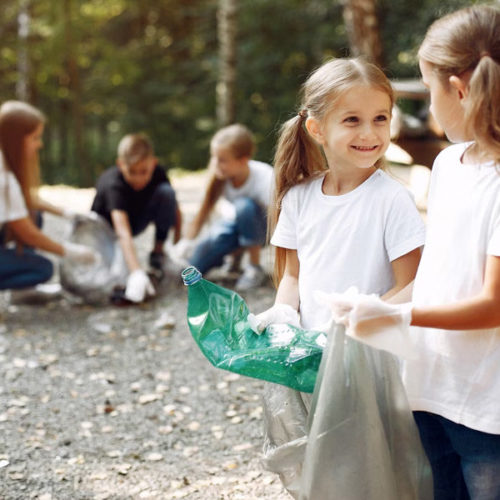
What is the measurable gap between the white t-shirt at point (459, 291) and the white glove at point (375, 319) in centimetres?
11

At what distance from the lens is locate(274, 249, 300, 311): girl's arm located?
1.95 metres

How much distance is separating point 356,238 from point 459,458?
0.58 m

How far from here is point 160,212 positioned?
15.4 ft

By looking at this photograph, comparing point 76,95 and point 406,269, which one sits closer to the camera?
point 406,269

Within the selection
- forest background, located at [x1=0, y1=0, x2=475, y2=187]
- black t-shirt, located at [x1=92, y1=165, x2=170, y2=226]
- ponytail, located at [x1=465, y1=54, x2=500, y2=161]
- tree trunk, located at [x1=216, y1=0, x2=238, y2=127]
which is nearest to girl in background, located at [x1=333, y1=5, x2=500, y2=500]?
ponytail, located at [x1=465, y1=54, x2=500, y2=161]

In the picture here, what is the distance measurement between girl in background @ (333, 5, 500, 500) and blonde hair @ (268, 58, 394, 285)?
11.1 inches

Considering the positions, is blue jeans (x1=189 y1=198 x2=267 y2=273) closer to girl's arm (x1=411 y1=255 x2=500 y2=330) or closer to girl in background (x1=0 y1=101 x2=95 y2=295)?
girl in background (x1=0 y1=101 x2=95 y2=295)

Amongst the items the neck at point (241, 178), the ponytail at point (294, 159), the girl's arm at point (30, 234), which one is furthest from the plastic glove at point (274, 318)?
the neck at point (241, 178)

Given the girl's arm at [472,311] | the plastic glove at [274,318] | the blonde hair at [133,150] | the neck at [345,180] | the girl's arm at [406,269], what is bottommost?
the blonde hair at [133,150]

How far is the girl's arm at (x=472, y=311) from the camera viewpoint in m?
1.38

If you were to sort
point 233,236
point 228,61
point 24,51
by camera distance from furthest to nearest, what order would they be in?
1. point 24,51
2. point 228,61
3. point 233,236

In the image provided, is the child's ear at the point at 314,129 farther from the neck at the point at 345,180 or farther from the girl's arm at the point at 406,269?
the girl's arm at the point at 406,269

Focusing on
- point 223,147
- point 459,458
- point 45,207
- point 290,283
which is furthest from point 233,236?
point 459,458

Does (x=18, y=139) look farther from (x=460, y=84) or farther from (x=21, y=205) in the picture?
(x=460, y=84)
